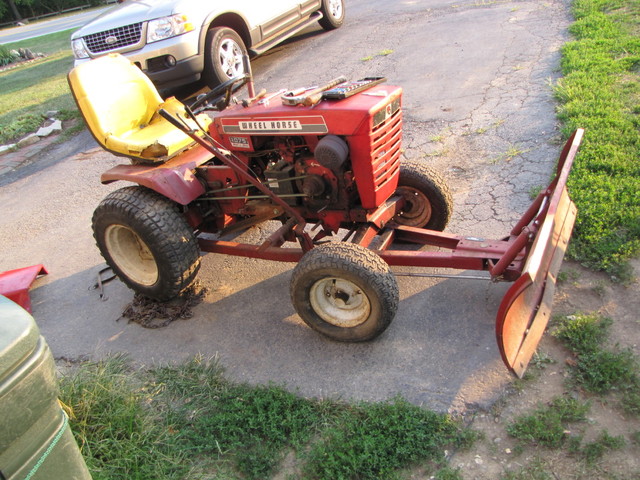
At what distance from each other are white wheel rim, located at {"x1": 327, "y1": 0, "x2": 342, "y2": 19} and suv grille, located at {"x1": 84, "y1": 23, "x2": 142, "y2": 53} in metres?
3.97

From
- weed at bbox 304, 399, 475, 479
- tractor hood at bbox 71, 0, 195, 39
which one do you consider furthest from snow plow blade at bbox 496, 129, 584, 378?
tractor hood at bbox 71, 0, 195, 39

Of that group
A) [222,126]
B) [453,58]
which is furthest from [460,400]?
[453,58]

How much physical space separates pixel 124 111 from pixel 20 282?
160 centimetres

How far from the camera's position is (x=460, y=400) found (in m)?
2.70

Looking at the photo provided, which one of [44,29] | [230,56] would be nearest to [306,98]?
[230,56]

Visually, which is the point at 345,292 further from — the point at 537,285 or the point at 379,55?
the point at 379,55

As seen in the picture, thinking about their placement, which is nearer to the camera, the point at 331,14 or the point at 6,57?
the point at 331,14

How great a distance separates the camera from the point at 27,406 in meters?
1.53

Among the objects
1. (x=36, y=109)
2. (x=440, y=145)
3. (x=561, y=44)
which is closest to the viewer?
(x=440, y=145)

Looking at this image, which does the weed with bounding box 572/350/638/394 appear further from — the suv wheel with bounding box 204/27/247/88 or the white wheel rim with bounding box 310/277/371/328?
the suv wheel with bounding box 204/27/247/88

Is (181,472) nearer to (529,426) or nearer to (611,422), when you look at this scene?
(529,426)

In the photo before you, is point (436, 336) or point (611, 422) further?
point (436, 336)

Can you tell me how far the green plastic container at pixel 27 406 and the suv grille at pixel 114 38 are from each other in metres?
6.18

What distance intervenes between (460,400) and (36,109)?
8.86 m
